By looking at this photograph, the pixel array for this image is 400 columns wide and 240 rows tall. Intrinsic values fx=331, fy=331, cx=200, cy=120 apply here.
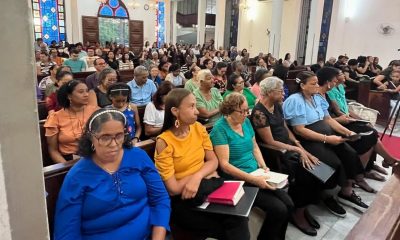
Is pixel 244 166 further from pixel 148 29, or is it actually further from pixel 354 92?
pixel 148 29

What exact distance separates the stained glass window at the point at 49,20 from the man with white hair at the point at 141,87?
32.1ft

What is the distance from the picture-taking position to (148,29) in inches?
612

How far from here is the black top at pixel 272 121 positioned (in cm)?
262

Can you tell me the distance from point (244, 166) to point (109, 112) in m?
1.13

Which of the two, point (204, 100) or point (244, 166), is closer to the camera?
point (244, 166)

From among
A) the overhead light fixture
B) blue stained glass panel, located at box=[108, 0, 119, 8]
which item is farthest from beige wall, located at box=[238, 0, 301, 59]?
blue stained glass panel, located at box=[108, 0, 119, 8]

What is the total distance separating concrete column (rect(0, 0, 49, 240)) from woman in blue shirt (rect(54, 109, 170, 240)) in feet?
1.99

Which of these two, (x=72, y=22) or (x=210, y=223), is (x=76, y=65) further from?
(x=72, y=22)

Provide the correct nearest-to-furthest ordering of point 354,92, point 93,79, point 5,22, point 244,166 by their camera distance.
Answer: point 5,22, point 244,166, point 93,79, point 354,92

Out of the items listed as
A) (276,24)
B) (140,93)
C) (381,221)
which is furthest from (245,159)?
(276,24)

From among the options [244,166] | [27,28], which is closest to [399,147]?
[244,166]

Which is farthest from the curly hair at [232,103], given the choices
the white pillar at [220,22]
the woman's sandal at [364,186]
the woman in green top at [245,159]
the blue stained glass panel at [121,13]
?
the blue stained glass panel at [121,13]

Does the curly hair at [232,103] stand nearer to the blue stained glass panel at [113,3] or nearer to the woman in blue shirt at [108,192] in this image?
the woman in blue shirt at [108,192]

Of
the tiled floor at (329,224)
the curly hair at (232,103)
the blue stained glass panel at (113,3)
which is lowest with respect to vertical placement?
the tiled floor at (329,224)
